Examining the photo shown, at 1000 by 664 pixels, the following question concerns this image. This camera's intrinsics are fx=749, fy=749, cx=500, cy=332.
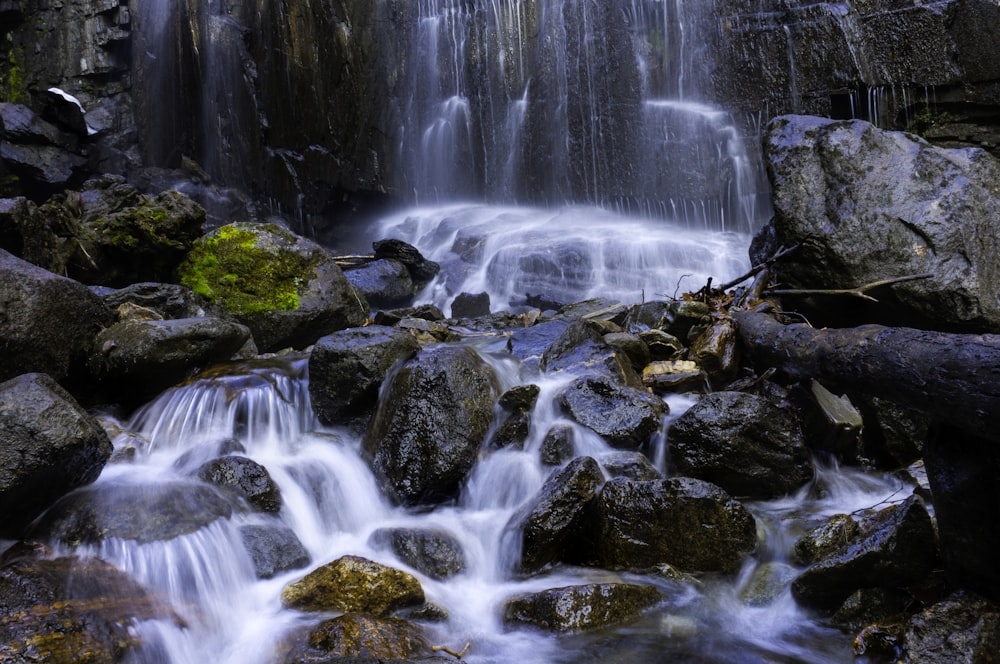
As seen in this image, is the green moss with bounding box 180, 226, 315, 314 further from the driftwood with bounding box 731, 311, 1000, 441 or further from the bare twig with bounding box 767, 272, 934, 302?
the driftwood with bounding box 731, 311, 1000, 441

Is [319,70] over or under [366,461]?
over

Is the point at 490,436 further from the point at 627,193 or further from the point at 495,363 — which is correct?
the point at 627,193

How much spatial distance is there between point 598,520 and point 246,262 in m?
5.39

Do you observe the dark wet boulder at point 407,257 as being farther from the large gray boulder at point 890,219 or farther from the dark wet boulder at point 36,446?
the dark wet boulder at point 36,446

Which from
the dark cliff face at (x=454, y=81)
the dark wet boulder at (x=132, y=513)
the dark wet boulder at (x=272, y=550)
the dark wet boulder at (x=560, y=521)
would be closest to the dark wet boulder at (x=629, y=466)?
the dark wet boulder at (x=560, y=521)

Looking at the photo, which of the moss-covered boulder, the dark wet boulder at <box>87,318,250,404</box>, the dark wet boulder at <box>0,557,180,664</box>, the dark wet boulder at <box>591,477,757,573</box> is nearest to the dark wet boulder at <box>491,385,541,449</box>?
the dark wet boulder at <box>591,477,757,573</box>

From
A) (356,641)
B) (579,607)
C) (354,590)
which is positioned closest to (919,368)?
(579,607)

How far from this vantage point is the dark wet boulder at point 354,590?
12.7 ft

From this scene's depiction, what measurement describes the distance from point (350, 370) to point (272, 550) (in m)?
1.76

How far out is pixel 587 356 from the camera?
20.9ft

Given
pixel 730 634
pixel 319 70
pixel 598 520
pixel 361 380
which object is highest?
pixel 319 70

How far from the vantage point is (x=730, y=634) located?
380 cm

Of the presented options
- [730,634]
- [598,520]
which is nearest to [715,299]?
[598,520]

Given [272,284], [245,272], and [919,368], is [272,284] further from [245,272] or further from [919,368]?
[919,368]
